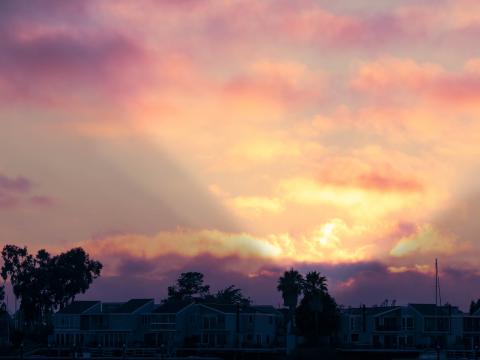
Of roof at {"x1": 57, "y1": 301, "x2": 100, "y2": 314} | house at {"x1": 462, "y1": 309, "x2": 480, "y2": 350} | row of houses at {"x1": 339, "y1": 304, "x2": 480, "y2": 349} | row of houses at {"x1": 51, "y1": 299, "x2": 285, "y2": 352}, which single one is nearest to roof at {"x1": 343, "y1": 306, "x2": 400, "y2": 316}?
row of houses at {"x1": 339, "y1": 304, "x2": 480, "y2": 349}

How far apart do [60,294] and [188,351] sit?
51052 millimetres

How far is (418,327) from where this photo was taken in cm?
14875

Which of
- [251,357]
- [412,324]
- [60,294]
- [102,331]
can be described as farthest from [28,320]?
[412,324]

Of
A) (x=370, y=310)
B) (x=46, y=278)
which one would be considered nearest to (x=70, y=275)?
(x=46, y=278)

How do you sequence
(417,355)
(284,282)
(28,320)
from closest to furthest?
1. (417,355)
2. (284,282)
3. (28,320)

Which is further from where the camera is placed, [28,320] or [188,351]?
[28,320]

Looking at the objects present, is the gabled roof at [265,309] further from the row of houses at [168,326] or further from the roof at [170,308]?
the roof at [170,308]

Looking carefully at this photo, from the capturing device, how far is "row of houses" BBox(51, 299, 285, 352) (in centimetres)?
15112

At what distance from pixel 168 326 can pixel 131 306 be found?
11839 mm

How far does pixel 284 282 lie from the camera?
533 feet

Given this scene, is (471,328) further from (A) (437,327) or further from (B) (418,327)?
(B) (418,327)

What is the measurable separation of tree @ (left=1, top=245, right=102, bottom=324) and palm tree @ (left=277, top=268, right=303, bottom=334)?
49.1 meters

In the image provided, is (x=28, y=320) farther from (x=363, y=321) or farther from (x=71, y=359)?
(x=363, y=321)

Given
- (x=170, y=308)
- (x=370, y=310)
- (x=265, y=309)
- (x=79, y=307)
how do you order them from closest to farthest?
(x=170, y=308) → (x=370, y=310) → (x=265, y=309) → (x=79, y=307)
